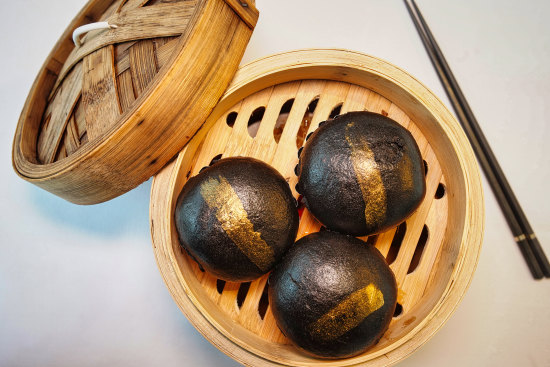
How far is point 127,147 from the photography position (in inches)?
36.6

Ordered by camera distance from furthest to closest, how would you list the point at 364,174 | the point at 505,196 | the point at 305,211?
the point at 505,196 < the point at 305,211 < the point at 364,174

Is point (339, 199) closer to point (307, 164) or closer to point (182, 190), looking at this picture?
point (307, 164)

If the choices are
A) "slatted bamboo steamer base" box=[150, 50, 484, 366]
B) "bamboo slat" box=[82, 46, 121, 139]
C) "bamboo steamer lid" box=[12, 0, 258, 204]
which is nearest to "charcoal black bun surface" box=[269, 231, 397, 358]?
"slatted bamboo steamer base" box=[150, 50, 484, 366]

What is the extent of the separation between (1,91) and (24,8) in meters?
0.45

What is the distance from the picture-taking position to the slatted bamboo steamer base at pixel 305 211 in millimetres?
994

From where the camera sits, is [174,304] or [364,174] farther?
[174,304]

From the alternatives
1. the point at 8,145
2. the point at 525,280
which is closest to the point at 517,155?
the point at 525,280

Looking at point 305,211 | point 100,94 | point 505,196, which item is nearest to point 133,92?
point 100,94

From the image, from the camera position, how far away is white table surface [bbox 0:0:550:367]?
1.38 m

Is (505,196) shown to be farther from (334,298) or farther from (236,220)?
(236,220)

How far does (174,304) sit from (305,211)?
0.73 m

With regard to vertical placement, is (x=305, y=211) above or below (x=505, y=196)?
above

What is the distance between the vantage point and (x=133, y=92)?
969 millimetres

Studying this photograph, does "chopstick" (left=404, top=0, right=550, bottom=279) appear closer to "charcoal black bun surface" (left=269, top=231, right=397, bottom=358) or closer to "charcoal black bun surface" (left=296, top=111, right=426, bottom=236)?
"charcoal black bun surface" (left=296, top=111, right=426, bottom=236)
